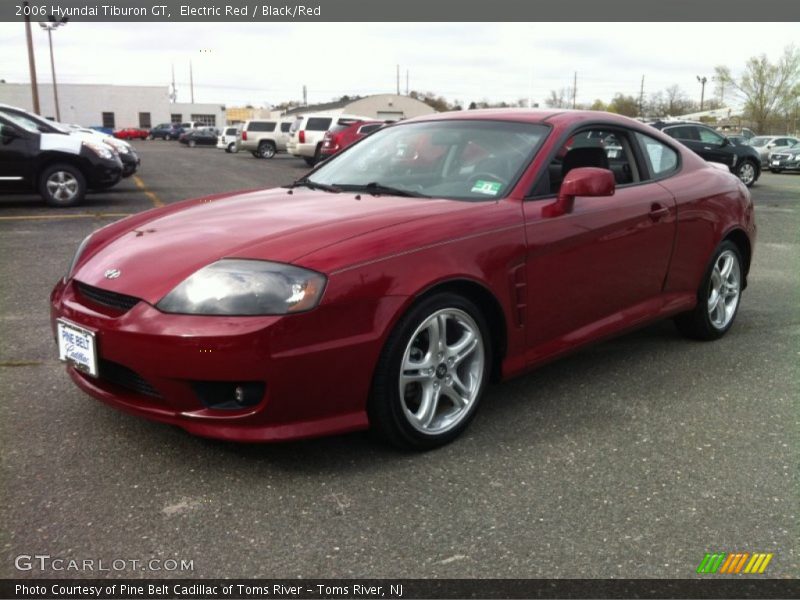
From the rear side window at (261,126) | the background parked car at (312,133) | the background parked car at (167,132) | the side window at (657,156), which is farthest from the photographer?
the background parked car at (167,132)

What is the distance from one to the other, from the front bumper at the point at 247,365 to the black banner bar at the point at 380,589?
0.61 metres

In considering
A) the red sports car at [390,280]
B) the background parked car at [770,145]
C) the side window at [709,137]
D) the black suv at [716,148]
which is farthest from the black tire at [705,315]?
the background parked car at [770,145]

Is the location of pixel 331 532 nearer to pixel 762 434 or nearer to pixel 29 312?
pixel 762 434

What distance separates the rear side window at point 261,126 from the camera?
3209 cm

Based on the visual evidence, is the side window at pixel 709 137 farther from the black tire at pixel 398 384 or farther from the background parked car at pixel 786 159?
Result: the black tire at pixel 398 384

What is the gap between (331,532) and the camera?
2434 millimetres

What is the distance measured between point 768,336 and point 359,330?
328 cm

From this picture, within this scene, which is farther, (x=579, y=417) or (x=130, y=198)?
(x=130, y=198)

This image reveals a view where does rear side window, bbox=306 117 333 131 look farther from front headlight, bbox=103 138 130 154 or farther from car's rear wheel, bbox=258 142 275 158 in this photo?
front headlight, bbox=103 138 130 154

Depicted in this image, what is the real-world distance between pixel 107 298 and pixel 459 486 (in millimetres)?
1494

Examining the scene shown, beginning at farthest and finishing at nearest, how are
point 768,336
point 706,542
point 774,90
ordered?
point 774,90 < point 768,336 < point 706,542

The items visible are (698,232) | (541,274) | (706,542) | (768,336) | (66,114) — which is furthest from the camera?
(66,114)

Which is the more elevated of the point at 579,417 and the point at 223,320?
the point at 223,320

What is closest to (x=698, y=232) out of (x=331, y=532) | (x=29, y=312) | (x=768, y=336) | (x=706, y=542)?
(x=768, y=336)
